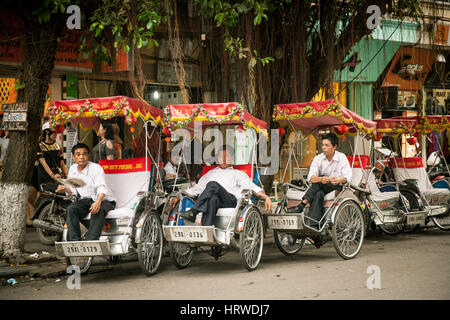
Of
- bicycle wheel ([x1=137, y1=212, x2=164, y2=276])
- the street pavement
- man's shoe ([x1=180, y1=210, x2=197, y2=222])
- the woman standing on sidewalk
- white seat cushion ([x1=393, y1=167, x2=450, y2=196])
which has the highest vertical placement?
the woman standing on sidewalk

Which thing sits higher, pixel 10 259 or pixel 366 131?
pixel 366 131

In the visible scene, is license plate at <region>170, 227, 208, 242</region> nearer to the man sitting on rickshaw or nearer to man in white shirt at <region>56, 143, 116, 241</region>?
man in white shirt at <region>56, 143, 116, 241</region>

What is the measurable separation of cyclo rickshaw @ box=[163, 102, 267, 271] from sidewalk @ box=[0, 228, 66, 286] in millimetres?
1500

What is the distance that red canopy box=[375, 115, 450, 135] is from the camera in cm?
1080

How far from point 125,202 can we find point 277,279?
2253mm

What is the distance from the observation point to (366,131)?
9078 mm

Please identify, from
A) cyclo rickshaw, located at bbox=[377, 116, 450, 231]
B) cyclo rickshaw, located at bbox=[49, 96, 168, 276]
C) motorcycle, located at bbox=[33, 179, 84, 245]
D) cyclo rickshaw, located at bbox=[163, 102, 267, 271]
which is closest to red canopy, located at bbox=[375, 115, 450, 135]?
cyclo rickshaw, located at bbox=[377, 116, 450, 231]

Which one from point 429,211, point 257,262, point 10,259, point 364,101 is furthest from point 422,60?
point 10,259

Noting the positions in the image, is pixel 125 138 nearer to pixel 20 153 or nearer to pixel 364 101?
pixel 20 153

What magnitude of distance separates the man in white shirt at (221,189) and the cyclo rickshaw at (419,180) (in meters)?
3.60

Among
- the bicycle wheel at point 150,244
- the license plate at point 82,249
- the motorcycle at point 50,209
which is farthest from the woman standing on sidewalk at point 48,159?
the license plate at point 82,249

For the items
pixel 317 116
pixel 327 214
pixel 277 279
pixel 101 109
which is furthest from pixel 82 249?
pixel 317 116

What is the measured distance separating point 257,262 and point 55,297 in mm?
2496

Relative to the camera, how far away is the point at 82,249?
6598 millimetres
